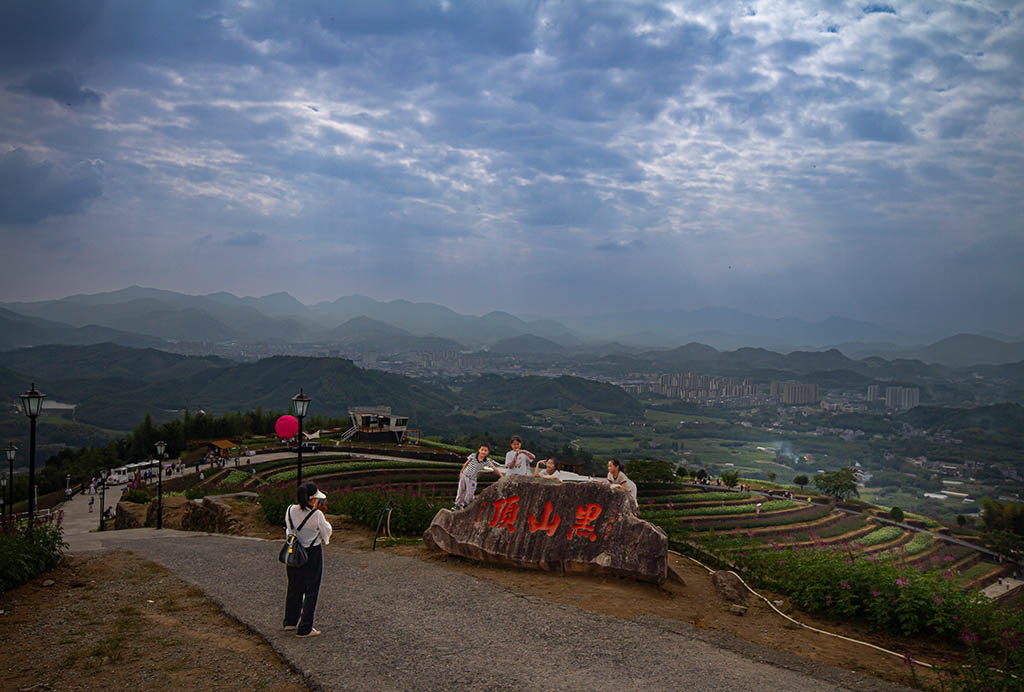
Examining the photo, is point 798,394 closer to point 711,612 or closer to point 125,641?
point 711,612

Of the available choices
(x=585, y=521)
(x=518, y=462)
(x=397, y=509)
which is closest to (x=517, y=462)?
(x=518, y=462)

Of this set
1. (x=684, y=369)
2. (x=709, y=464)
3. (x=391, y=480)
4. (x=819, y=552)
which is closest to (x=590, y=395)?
(x=684, y=369)

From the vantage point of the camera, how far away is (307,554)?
6.06 m

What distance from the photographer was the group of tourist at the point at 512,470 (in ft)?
31.9

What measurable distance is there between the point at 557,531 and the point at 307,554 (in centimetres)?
449

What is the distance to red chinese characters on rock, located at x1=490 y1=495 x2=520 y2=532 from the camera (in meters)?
9.70

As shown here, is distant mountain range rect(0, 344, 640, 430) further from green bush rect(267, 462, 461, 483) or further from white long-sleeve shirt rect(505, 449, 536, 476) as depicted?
white long-sleeve shirt rect(505, 449, 536, 476)

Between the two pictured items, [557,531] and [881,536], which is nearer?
[557,531]

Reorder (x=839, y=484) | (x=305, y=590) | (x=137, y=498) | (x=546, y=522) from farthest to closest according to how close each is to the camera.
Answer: (x=839, y=484) → (x=137, y=498) → (x=546, y=522) → (x=305, y=590)

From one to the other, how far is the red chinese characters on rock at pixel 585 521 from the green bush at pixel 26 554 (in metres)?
7.72

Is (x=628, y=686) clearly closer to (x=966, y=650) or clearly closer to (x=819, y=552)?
(x=966, y=650)

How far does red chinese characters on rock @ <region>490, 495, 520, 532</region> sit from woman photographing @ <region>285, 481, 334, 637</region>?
4012mm

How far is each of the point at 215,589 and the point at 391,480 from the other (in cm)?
2158

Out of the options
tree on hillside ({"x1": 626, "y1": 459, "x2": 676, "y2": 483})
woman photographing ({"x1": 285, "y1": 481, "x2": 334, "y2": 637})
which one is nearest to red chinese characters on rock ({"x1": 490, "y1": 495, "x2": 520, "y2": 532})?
woman photographing ({"x1": 285, "y1": 481, "x2": 334, "y2": 637})
